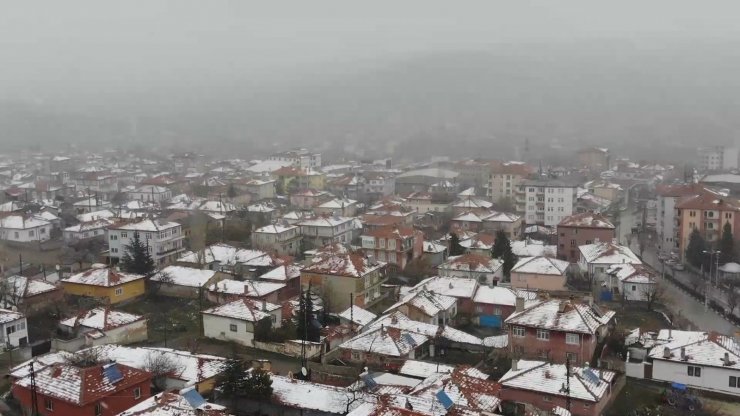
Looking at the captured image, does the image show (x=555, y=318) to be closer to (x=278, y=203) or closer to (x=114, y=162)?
(x=278, y=203)

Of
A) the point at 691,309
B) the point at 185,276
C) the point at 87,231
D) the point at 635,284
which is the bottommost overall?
the point at 691,309

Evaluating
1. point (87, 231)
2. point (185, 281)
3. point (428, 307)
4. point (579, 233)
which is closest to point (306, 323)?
point (428, 307)

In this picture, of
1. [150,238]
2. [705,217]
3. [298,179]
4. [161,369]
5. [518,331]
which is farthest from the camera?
[298,179]

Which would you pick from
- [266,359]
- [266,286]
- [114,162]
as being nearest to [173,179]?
[114,162]

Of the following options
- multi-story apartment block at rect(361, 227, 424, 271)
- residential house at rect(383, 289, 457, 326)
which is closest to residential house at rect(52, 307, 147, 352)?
residential house at rect(383, 289, 457, 326)

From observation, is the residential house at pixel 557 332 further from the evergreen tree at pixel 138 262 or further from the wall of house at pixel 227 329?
the evergreen tree at pixel 138 262

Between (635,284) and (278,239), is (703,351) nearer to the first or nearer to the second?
(635,284)

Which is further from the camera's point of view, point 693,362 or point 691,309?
point 691,309

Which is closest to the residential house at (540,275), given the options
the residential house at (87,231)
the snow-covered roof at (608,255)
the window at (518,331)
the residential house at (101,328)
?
the snow-covered roof at (608,255)

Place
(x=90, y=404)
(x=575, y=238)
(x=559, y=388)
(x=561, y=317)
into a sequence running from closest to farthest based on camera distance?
1. (x=90, y=404)
2. (x=559, y=388)
3. (x=561, y=317)
4. (x=575, y=238)
